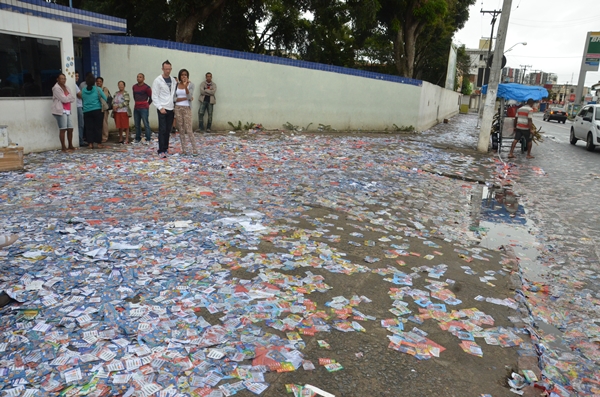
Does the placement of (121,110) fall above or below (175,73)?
below

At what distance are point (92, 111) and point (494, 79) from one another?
439 inches

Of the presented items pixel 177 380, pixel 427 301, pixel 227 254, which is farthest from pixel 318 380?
pixel 227 254

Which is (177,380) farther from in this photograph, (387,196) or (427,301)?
(387,196)

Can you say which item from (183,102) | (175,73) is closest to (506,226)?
(183,102)

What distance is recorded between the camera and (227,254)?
4652 millimetres

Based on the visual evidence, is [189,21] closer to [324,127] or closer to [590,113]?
[324,127]

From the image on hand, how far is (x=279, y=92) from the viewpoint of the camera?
15945mm

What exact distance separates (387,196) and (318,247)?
10.2ft

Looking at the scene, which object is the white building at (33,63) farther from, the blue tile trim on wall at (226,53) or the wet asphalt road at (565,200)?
the wet asphalt road at (565,200)

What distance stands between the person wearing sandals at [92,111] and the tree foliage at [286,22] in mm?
6135

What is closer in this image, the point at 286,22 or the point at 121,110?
the point at 121,110

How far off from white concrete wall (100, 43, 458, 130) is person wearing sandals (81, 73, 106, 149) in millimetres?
2307

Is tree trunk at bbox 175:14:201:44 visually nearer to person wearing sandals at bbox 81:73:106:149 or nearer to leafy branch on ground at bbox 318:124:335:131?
leafy branch on ground at bbox 318:124:335:131

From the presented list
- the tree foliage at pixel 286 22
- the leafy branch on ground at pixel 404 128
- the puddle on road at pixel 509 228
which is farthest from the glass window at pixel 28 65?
the leafy branch on ground at pixel 404 128
